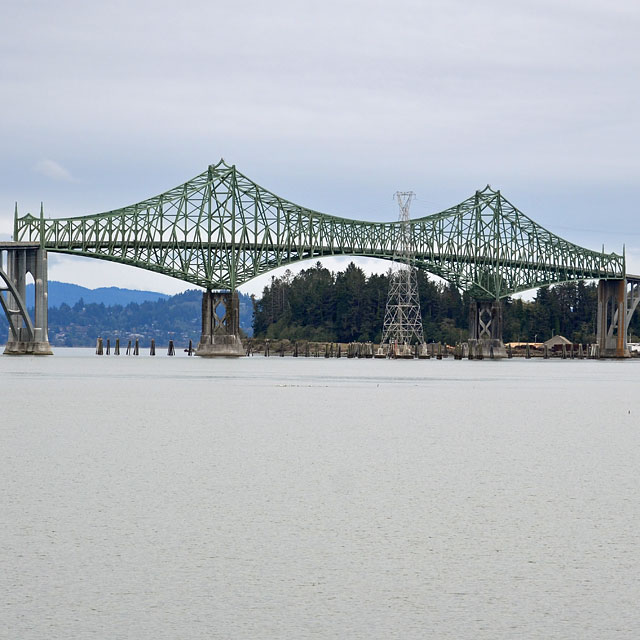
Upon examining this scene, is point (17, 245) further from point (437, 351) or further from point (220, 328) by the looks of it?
point (437, 351)

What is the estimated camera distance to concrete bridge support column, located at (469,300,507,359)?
158 meters

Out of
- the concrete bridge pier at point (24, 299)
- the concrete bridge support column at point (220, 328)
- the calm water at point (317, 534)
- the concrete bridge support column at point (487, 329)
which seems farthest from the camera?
the concrete bridge support column at point (487, 329)

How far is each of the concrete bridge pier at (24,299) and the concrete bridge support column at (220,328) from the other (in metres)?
19.7

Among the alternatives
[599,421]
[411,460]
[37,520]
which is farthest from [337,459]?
[599,421]

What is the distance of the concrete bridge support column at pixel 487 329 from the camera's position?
158 m

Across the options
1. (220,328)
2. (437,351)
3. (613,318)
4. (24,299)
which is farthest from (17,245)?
(613,318)

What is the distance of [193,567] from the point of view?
11016 millimetres

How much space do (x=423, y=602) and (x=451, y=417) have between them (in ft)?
74.4

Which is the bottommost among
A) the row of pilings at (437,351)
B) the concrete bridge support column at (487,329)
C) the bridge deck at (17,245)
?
the row of pilings at (437,351)

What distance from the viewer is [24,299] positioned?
117 m

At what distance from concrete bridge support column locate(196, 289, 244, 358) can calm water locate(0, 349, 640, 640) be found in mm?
109964

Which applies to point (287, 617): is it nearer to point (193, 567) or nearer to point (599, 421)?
point (193, 567)

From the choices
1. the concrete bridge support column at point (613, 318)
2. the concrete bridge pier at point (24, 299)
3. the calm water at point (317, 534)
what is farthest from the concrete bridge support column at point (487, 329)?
the calm water at point (317, 534)

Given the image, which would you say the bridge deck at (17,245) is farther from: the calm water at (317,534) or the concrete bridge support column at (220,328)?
the calm water at (317,534)
